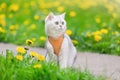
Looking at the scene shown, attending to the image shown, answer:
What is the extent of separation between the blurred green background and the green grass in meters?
3.17

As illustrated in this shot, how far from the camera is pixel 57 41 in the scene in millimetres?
6910

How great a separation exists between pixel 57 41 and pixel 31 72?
1.06m

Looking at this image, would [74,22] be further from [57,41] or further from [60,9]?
[57,41]

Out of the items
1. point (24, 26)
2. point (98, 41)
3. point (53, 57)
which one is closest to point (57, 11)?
point (24, 26)

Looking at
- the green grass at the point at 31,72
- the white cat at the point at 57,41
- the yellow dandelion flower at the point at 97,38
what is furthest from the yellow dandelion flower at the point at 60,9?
the green grass at the point at 31,72

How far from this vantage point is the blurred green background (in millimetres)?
9766

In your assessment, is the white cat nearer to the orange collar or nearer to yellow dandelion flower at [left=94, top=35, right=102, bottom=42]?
the orange collar

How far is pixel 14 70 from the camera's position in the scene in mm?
5980

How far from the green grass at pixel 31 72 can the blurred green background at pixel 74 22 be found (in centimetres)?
317

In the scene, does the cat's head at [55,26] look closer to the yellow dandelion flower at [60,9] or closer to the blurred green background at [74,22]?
the blurred green background at [74,22]

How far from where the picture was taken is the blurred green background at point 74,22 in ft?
32.0

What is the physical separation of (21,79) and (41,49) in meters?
3.55

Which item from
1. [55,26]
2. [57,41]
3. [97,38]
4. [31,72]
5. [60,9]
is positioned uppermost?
[55,26]

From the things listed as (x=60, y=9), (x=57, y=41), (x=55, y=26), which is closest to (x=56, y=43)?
(x=57, y=41)
